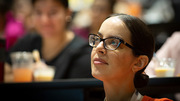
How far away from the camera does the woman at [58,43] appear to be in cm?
309

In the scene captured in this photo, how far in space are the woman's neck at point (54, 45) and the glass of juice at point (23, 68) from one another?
584 mm

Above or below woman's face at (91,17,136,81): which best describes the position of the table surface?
below

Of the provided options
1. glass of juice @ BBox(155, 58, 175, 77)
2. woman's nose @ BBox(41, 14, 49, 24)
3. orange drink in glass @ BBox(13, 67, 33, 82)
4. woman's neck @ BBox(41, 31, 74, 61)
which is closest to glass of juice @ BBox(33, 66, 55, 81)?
orange drink in glass @ BBox(13, 67, 33, 82)

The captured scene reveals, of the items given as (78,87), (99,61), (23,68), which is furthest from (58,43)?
(99,61)

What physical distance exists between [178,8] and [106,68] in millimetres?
2756

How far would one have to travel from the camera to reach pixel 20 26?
17.7ft

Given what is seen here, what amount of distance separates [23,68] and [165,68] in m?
1.21

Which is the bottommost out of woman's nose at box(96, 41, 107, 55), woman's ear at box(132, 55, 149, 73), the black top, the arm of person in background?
the black top

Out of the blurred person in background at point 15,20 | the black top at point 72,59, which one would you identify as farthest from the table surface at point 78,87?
the blurred person in background at point 15,20

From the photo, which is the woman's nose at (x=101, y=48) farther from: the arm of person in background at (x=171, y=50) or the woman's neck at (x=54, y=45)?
the woman's neck at (x=54, y=45)

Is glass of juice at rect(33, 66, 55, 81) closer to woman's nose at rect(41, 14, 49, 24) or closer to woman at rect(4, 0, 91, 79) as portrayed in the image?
woman at rect(4, 0, 91, 79)

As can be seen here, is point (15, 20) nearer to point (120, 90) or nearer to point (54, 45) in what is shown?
point (54, 45)

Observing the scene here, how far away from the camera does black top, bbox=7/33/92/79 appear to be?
120 inches

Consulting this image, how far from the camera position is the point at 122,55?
1566 mm
